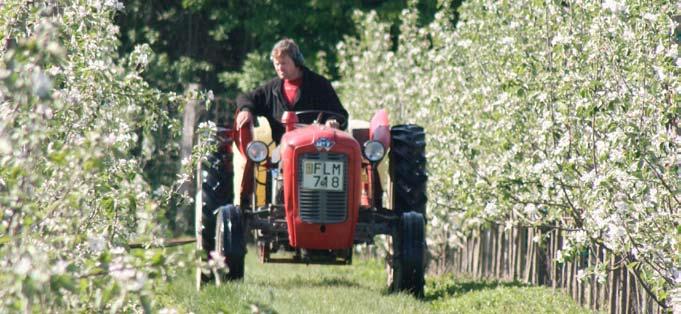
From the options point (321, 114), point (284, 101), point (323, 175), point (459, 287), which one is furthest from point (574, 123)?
point (459, 287)

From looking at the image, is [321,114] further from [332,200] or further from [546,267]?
[546,267]

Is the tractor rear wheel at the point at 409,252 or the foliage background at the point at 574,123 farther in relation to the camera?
the tractor rear wheel at the point at 409,252

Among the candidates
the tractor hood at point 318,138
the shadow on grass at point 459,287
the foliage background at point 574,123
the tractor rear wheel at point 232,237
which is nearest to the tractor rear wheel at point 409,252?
the shadow on grass at point 459,287

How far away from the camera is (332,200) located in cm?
1088

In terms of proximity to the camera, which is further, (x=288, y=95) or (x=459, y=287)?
(x=459, y=287)

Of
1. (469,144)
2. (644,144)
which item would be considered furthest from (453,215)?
(644,144)

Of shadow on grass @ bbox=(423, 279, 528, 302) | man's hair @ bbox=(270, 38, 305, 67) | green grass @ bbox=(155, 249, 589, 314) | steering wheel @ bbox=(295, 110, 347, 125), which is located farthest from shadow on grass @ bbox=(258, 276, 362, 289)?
man's hair @ bbox=(270, 38, 305, 67)

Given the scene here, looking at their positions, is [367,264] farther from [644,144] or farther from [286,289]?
[644,144]

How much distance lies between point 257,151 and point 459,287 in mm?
2486

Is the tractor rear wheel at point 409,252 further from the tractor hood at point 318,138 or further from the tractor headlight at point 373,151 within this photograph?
the tractor hood at point 318,138

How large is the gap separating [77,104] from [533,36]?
18.2ft

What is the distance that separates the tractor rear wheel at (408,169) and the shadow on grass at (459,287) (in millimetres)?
663

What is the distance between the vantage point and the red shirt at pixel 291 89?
462 inches

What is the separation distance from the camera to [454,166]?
14328 mm
